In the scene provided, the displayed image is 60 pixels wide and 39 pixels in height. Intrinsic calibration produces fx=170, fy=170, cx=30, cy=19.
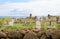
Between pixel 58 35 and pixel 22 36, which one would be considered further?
pixel 22 36

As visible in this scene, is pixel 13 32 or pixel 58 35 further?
pixel 13 32

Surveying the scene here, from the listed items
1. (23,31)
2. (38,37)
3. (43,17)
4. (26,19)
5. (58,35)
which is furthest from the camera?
(26,19)

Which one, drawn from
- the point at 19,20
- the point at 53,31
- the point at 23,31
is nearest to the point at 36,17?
the point at 19,20

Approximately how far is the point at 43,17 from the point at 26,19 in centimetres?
69

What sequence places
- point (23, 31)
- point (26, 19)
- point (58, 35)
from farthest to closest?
point (26, 19)
point (23, 31)
point (58, 35)

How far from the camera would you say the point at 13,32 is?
3.92 meters

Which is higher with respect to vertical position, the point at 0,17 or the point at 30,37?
the point at 0,17

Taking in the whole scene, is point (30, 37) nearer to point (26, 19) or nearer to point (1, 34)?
point (1, 34)

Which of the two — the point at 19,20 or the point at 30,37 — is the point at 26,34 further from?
the point at 19,20

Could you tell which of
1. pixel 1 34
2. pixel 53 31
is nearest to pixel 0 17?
pixel 1 34

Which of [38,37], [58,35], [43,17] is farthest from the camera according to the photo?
[43,17]

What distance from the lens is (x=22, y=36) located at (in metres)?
3.87

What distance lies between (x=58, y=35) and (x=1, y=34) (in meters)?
1.37

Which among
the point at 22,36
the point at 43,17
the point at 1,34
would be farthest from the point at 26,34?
the point at 43,17
